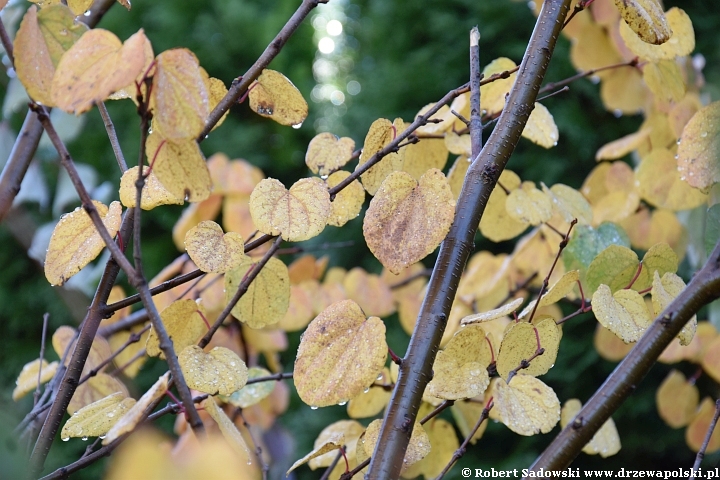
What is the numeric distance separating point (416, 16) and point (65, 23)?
253 centimetres

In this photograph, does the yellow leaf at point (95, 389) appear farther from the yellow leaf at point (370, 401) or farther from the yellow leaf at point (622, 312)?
the yellow leaf at point (622, 312)

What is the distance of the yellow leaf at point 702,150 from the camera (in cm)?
64

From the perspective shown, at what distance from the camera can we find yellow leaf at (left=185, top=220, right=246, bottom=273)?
53cm

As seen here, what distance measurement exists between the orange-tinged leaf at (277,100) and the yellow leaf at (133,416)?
0.86ft

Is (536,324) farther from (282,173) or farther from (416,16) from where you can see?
(282,173)

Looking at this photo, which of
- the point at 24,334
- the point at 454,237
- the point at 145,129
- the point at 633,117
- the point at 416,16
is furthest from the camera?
the point at 24,334

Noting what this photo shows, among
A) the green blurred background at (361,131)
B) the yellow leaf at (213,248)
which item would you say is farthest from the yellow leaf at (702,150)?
the green blurred background at (361,131)

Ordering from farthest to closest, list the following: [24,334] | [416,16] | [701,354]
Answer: [24,334] → [416,16] → [701,354]

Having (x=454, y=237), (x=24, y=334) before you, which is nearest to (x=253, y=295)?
(x=454, y=237)

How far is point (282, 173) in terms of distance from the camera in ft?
10.8

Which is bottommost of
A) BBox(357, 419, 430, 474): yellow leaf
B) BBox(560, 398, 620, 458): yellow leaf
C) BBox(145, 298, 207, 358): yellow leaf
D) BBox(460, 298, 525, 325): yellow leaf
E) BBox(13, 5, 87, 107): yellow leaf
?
BBox(560, 398, 620, 458): yellow leaf

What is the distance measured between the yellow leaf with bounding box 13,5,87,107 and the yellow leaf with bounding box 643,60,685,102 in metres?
0.70

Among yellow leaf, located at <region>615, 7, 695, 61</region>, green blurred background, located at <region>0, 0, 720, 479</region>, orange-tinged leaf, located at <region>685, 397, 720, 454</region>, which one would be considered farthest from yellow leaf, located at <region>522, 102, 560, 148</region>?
green blurred background, located at <region>0, 0, 720, 479</region>

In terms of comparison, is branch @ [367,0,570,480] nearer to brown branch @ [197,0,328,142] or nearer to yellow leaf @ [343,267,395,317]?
brown branch @ [197,0,328,142]
